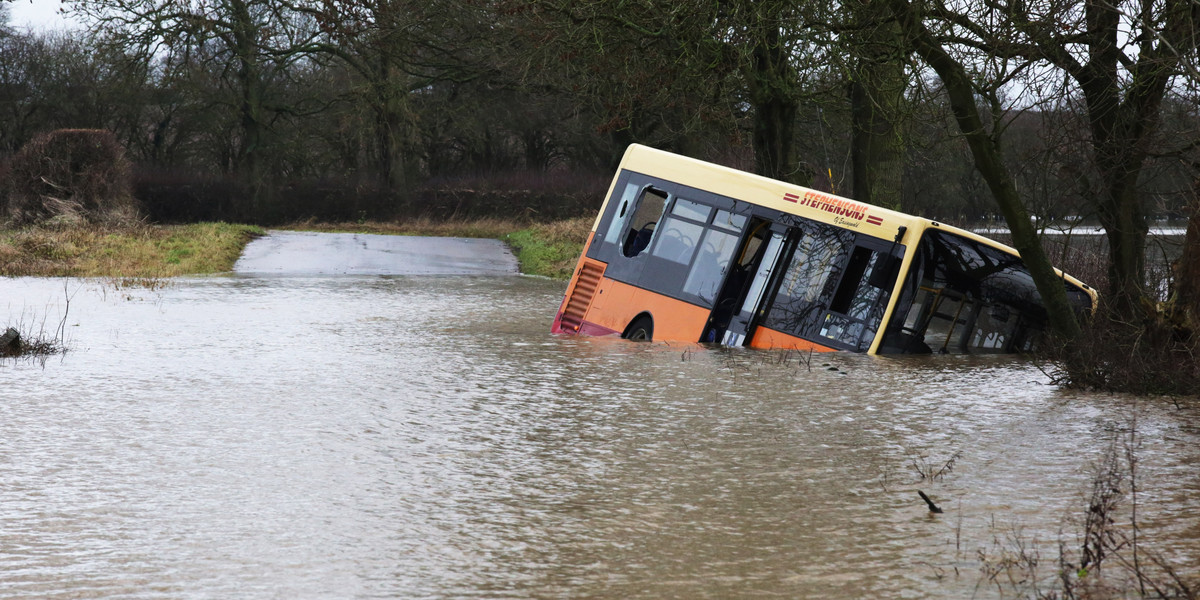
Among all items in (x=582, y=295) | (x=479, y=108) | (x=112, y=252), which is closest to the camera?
(x=582, y=295)

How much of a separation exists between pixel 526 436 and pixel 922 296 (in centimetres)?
664

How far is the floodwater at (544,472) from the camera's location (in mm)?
5367

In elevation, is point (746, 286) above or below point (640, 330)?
above

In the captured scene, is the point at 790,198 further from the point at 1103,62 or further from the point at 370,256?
A: the point at 370,256

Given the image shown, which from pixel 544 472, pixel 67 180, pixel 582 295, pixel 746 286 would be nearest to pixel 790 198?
pixel 746 286

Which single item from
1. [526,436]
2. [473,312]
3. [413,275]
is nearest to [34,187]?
[413,275]

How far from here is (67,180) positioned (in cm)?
3152

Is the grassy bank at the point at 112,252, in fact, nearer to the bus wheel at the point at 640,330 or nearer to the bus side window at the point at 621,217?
the bus side window at the point at 621,217

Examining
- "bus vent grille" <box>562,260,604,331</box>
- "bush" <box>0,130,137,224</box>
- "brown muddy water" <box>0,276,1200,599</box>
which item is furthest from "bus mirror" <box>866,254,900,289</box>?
"bush" <box>0,130,137,224</box>

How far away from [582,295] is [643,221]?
115 cm

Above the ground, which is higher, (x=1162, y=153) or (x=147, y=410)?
Result: (x=1162, y=153)

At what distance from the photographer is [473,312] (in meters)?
18.1

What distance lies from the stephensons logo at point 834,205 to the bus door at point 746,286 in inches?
14.4

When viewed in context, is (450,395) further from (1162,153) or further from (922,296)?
(1162,153)
